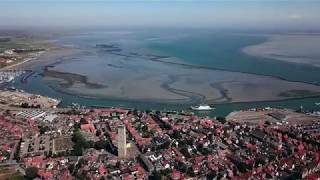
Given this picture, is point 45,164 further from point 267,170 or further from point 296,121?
point 296,121

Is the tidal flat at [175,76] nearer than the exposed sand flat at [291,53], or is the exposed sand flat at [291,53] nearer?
the tidal flat at [175,76]

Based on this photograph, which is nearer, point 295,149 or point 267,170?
point 267,170

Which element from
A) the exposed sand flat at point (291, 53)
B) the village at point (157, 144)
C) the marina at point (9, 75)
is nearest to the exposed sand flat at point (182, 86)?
the marina at point (9, 75)

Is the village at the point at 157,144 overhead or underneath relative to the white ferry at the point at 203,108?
overhead

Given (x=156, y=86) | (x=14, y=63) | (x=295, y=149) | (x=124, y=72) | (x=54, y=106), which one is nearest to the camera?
(x=295, y=149)

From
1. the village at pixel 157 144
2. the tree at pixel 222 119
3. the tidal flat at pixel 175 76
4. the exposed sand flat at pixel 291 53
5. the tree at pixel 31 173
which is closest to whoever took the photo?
the tree at pixel 31 173

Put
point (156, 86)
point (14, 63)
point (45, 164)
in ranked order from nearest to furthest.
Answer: point (45, 164) < point (156, 86) < point (14, 63)

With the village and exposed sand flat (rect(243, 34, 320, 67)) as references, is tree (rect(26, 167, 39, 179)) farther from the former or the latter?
exposed sand flat (rect(243, 34, 320, 67))

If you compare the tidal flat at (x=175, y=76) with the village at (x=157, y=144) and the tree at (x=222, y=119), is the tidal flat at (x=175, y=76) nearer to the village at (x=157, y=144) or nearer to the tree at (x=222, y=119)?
the village at (x=157, y=144)

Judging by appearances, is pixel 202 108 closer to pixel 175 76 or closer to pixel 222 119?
pixel 222 119

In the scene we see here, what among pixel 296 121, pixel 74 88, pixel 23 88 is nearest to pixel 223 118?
pixel 296 121

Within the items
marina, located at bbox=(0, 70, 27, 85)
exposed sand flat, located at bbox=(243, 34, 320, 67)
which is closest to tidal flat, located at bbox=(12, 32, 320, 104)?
exposed sand flat, located at bbox=(243, 34, 320, 67)
